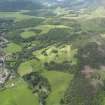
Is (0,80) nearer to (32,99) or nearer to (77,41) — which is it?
(32,99)

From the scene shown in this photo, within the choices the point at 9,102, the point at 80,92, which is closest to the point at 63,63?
the point at 80,92

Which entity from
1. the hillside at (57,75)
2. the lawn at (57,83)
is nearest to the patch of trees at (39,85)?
the hillside at (57,75)

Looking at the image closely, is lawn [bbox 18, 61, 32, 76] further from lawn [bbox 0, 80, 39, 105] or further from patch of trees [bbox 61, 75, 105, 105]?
patch of trees [bbox 61, 75, 105, 105]

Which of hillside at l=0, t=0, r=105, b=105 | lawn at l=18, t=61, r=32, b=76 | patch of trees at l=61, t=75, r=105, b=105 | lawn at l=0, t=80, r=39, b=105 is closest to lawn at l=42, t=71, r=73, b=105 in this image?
hillside at l=0, t=0, r=105, b=105

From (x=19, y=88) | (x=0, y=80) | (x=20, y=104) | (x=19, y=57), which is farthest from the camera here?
(x=19, y=57)

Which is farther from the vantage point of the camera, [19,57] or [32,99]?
[19,57]

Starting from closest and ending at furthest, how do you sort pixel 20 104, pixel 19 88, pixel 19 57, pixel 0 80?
pixel 20 104, pixel 19 88, pixel 0 80, pixel 19 57
